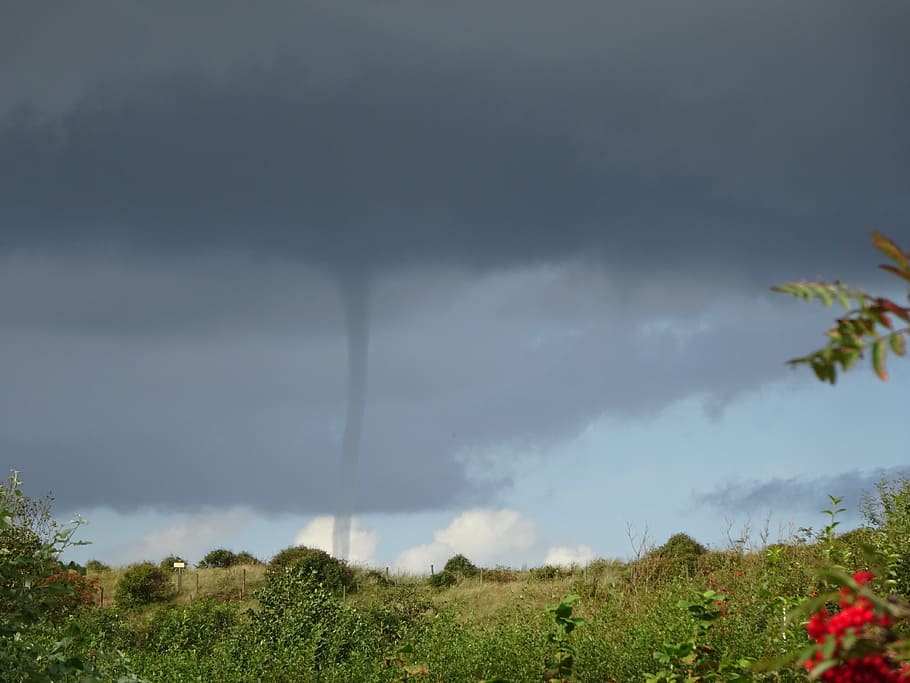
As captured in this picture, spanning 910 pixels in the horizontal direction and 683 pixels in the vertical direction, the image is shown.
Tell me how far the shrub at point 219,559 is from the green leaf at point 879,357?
28.5 metres

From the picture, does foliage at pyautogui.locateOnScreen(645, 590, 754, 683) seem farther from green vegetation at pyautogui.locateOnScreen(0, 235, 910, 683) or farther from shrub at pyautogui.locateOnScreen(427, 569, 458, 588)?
shrub at pyautogui.locateOnScreen(427, 569, 458, 588)

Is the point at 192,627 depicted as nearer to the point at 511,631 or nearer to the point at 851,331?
the point at 511,631

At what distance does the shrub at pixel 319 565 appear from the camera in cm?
2009

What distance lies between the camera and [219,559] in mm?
29266

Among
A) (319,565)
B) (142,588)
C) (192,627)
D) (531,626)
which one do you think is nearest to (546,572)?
(319,565)

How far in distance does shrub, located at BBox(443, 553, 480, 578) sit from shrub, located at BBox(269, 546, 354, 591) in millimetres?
4000

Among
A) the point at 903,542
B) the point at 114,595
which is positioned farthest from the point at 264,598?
the point at 114,595

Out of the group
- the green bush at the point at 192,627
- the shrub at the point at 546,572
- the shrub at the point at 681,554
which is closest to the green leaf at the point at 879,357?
the green bush at the point at 192,627

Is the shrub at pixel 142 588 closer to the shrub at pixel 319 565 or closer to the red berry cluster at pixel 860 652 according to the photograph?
the shrub at pixel 319 565

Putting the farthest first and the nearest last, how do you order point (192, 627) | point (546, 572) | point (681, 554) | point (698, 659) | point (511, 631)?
point (546, 572) < point (681, 554) < point (192, 627) < point (511, 631) < point (698, 659)

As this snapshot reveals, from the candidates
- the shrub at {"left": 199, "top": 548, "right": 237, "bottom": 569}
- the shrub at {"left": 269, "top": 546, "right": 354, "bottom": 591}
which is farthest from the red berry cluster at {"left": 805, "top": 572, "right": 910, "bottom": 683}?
the shrub at {"left": 199, "top": 548, "right": 237, "bottom": 569}

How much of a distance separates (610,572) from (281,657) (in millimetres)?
A: 11325

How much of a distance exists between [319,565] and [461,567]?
18.3 feet

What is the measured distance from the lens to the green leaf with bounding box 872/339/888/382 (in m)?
2.45
